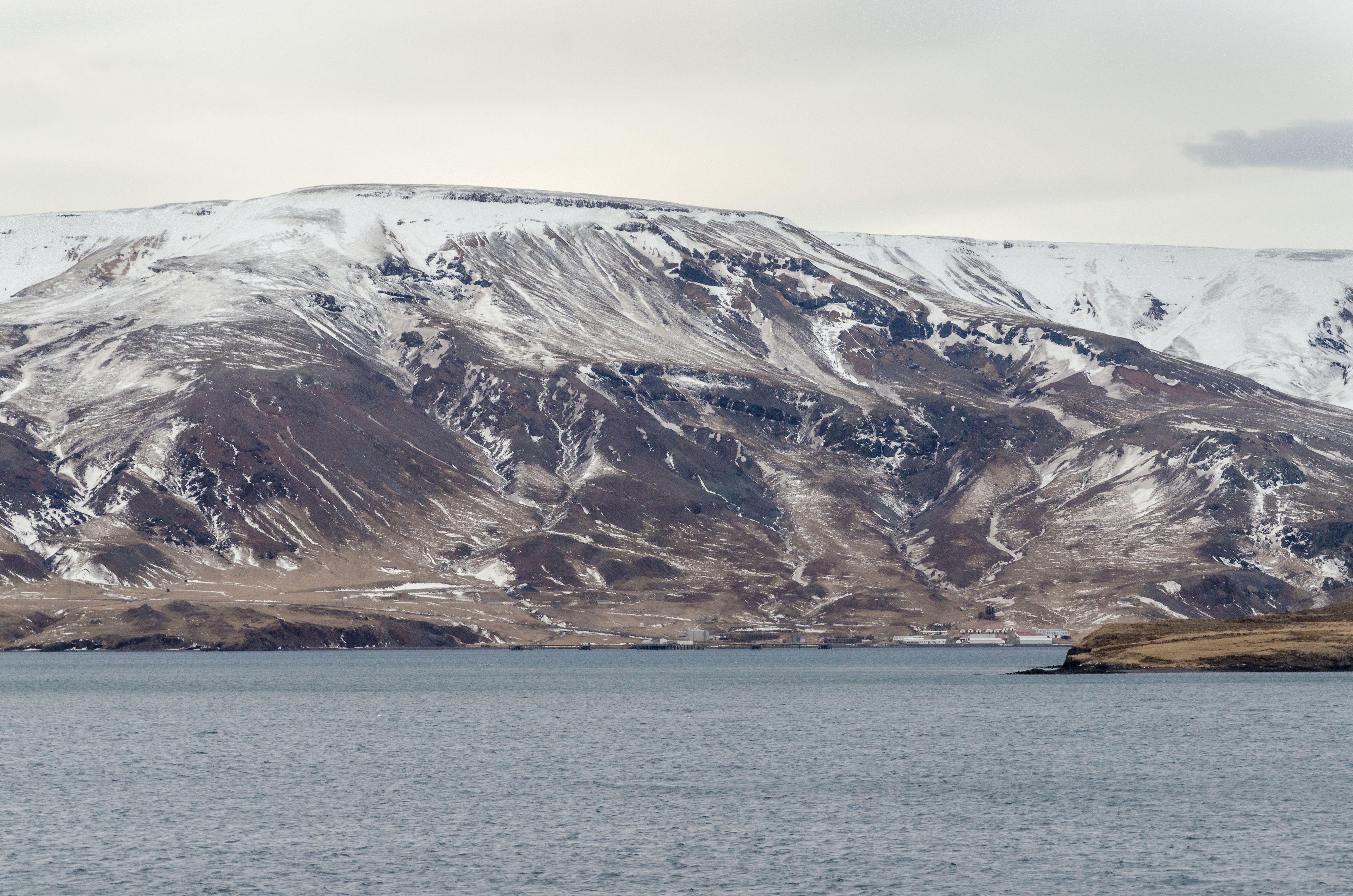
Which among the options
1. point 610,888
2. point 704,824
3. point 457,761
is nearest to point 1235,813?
point 704,824

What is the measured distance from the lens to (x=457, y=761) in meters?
148

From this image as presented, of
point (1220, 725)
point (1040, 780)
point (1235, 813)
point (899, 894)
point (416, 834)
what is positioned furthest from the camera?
point (1220, 725)

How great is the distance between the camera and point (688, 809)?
117 meters

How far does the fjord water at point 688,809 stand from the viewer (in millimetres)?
92312

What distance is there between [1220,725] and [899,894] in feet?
324

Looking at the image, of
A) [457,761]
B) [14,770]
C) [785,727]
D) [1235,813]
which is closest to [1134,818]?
[1235,813]

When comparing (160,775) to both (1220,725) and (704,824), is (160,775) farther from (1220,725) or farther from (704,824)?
(1220,725)

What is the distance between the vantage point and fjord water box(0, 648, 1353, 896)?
92.3m

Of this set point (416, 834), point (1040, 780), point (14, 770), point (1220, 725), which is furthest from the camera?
point (1220, 725)

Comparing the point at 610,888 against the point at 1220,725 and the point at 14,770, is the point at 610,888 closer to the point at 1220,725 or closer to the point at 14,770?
the point at 14,770

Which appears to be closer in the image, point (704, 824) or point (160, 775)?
point (704, 824)

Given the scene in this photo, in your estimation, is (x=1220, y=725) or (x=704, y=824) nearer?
(x=704, y=824)

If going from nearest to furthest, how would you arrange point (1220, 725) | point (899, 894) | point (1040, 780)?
point (899, 894)
point (1040, 780)
point (1220, 725)

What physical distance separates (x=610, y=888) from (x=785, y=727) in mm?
94939
